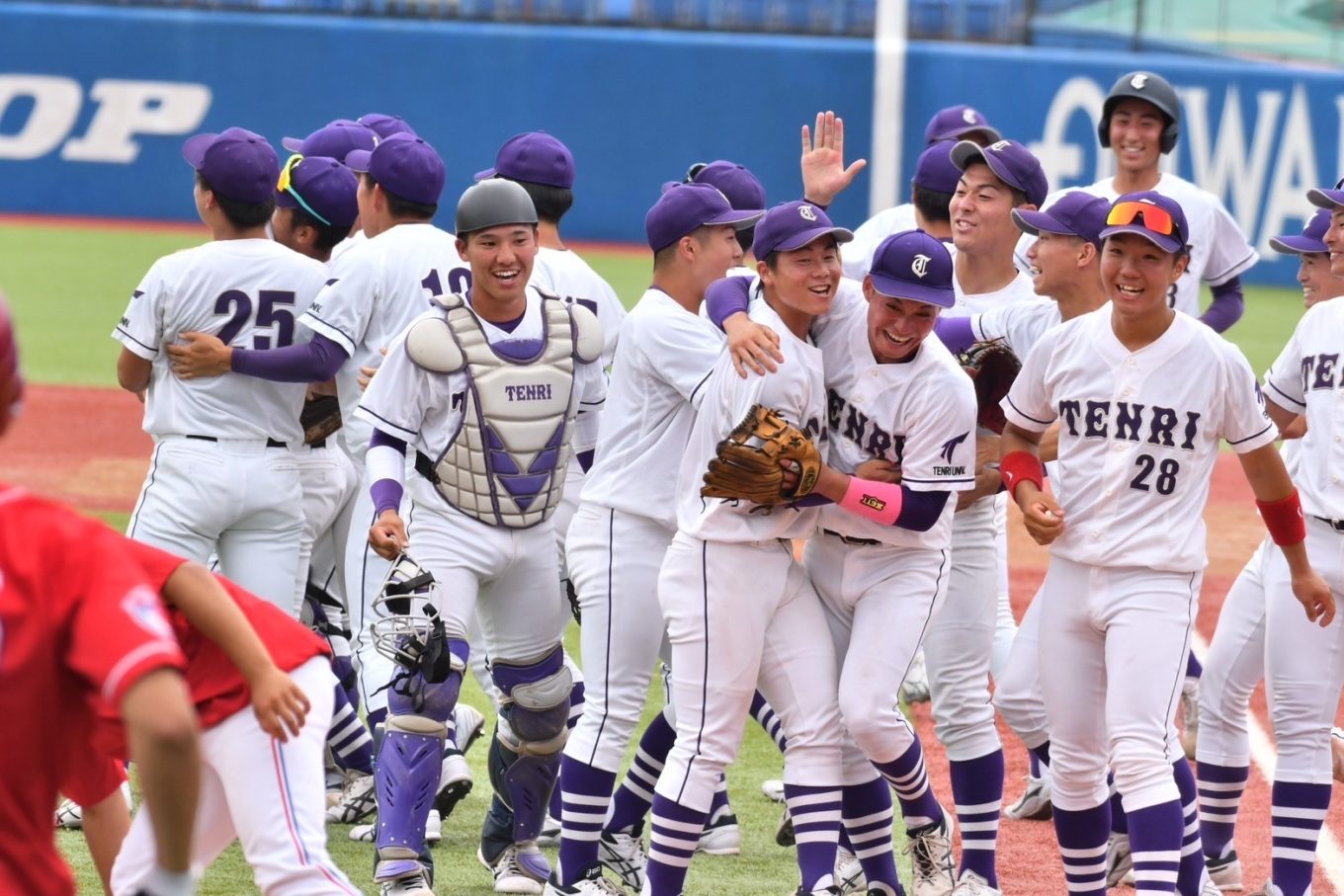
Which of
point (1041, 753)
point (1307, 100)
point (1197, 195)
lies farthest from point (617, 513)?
point (1307, 100)

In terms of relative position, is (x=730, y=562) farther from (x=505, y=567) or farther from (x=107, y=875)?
(x=107, y=875)

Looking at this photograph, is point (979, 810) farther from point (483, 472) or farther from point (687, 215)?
point (687, 215)

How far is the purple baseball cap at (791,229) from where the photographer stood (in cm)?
439

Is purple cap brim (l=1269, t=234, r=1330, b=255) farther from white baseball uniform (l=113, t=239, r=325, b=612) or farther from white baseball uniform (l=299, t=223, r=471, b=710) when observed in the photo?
white baseball uniform (l=113, t=239, r=325, b=612)

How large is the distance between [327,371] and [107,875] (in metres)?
2.07

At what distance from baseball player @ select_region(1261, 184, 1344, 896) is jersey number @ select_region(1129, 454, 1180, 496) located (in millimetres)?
560

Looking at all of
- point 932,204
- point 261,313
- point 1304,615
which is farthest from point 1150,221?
point 261,313

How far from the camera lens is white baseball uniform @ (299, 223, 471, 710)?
517 cm

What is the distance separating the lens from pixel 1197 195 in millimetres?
6590

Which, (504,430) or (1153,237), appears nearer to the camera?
(1153,237)

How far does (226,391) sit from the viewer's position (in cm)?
529

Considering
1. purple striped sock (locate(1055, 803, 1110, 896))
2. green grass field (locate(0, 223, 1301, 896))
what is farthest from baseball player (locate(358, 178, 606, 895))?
purple striped sock (locate(1055, 803, 1110, 896))

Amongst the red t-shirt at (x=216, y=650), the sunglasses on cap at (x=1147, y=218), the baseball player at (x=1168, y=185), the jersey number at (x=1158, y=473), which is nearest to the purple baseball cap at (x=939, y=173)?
the baseball player at (x=1168, y=185)

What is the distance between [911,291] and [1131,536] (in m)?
0.78
